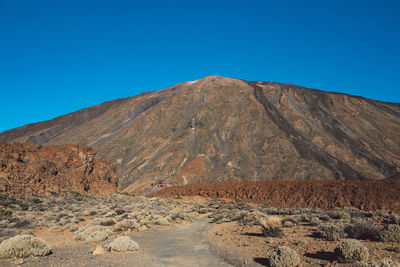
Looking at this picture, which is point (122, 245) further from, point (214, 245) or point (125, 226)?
point (125, 226)

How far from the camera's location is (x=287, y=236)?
10.6 m

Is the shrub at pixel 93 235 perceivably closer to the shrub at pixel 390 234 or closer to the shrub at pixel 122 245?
the shrub at pixel 122 245

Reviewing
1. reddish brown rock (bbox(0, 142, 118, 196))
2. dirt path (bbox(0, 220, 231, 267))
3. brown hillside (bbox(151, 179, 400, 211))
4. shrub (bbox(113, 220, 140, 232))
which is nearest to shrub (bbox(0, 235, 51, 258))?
dirt path (bbox(0, 220, 231, 267))

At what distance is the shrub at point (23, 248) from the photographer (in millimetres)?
7117

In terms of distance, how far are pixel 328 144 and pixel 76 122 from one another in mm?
112958

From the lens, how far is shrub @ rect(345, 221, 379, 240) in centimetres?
883

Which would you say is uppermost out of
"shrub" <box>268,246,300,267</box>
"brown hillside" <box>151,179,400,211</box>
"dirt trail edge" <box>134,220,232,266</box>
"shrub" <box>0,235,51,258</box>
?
"shrub" <box>0,235,51,258</box>

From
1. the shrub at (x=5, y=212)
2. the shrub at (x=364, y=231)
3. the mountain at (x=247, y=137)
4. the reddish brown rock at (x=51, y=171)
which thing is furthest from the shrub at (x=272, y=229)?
the mountain at (x=247, y=137)

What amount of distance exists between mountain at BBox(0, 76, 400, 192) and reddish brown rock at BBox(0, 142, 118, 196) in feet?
97.8

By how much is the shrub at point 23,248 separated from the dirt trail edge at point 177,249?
3.03 metres

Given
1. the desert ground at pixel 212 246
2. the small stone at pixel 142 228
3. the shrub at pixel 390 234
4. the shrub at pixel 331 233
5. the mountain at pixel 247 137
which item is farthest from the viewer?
the mountain at pixel 247 137

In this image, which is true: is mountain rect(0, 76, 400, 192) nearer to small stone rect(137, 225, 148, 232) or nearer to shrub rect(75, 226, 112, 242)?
small stone rect(137, 225, 148, 232)

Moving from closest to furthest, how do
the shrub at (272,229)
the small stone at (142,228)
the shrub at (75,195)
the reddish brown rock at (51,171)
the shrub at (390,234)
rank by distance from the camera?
the shrub at (390,234) → the shrub at (272,229) → the small stone at (142,228) → the reddish brown rock at (51,171) → the shrub at (75,195)

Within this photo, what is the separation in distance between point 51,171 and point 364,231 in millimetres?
26513
